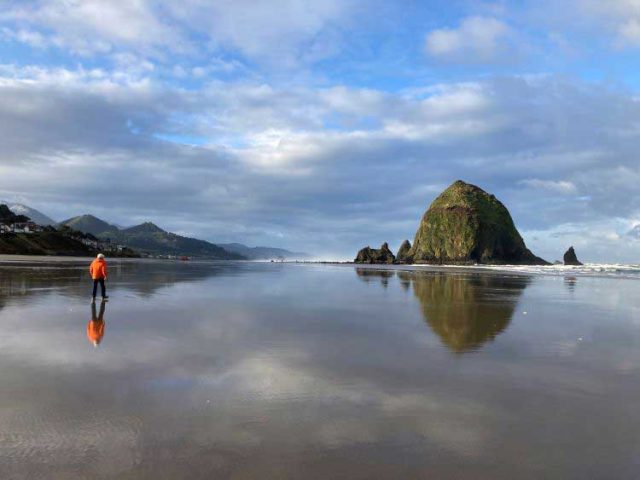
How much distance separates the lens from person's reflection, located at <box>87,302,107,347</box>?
35.7 ft

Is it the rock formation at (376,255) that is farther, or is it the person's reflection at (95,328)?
the rock formation at (376,255)

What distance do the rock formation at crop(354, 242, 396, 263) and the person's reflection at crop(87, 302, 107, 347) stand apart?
173 m

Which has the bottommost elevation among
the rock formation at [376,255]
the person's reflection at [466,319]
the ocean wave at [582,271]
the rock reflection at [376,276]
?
the person's reflection at [466,319]

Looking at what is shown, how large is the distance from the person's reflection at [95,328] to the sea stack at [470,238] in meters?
167

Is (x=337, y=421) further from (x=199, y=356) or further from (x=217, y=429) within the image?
(x=199, y=356)

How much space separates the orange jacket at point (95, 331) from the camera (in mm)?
10883

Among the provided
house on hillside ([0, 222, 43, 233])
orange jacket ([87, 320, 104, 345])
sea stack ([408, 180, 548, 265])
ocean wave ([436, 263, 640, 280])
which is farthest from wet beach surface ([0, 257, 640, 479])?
house on hillside ([0, 222, 43, 233])

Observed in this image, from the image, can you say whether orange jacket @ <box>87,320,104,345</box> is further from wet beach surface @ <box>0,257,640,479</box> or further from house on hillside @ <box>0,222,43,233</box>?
house on hillside @ <box>0,222,43,233</box>

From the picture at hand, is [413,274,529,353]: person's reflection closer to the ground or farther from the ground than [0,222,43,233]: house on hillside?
closer to the ground

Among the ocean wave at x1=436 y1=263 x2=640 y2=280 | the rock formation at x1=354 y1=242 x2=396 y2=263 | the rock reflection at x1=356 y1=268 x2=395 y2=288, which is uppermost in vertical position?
the rock formation at x1=354 y1=242 x2=396 y2=263

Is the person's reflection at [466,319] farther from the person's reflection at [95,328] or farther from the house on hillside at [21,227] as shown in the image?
the house on hillside at [21,227]

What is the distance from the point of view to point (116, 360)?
8.84 m

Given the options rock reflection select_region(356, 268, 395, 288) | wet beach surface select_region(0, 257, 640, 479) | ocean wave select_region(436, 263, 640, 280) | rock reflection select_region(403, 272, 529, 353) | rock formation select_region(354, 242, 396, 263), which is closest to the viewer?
wet beach surface select_region(0, 257, 640, 479)

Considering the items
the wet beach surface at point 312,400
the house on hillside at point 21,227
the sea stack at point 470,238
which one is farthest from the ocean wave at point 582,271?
the house on hillside at point 21,227
